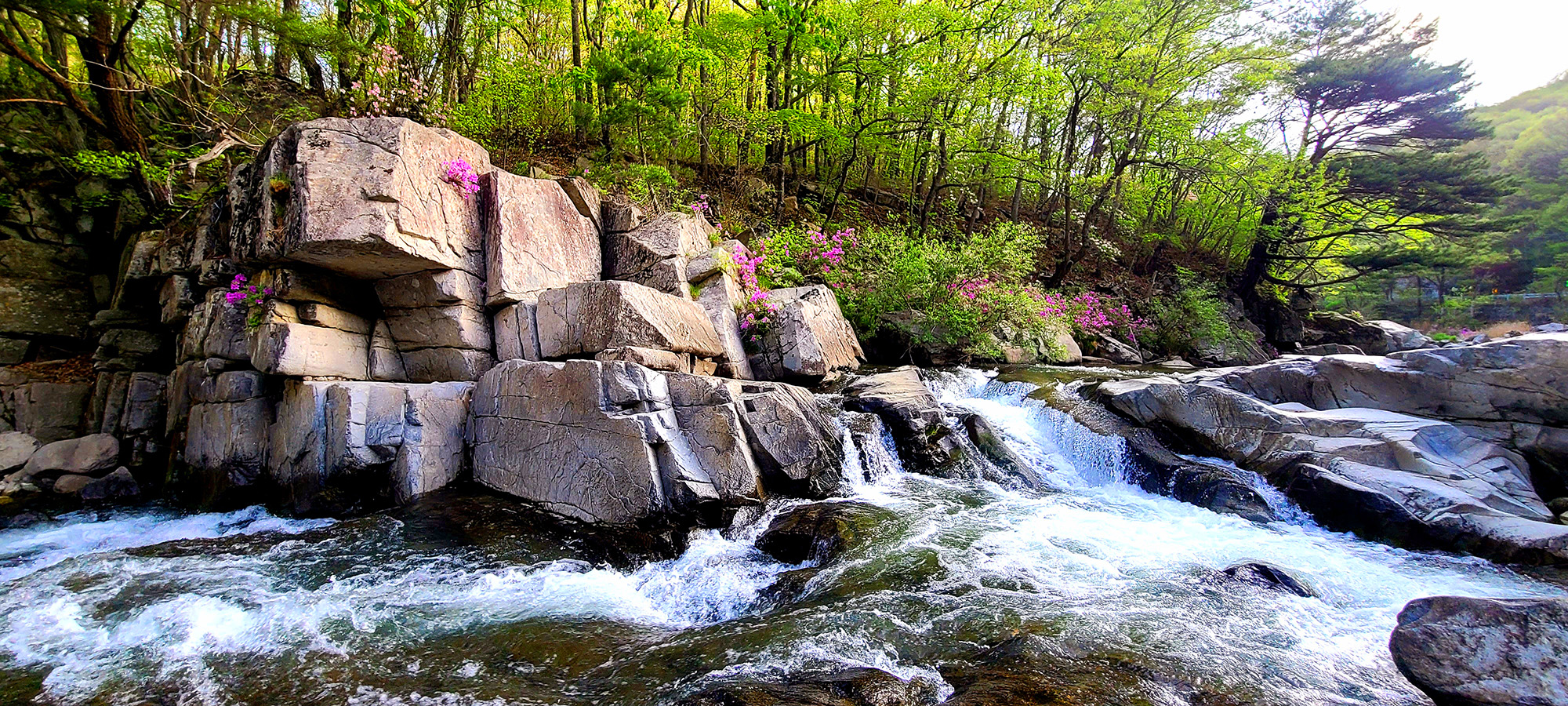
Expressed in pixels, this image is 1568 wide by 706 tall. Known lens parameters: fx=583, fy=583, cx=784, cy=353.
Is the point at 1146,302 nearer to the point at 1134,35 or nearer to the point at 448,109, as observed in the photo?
the point at 1134,35

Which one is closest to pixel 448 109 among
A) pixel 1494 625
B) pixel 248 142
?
pixel 248 142

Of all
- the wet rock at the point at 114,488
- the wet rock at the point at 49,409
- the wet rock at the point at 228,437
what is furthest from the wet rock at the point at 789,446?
the wet rock at the point at 49,409

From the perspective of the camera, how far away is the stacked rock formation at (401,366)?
21.7 ft

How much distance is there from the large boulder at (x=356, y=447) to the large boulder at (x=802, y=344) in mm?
5184

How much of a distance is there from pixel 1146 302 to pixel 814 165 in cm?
1257

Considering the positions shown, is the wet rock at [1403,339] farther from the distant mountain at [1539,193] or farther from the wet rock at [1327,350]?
the distant mountain at [1539,193]

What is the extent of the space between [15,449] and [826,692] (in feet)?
37.2

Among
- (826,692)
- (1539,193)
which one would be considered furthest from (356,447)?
(1539,193)

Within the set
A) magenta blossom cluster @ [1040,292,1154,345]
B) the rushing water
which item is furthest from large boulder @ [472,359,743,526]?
magenta blossom cluster @ [1040,292,1154,345]

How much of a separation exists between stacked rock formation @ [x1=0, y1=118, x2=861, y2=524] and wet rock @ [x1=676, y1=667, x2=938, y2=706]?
9.30 ft

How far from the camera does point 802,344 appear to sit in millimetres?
10344

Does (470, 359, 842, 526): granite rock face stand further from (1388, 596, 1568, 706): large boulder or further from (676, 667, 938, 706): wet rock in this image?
(1388, 596, 1568, 706): large boulder

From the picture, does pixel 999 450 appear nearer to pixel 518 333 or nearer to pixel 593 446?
pixel 593 446

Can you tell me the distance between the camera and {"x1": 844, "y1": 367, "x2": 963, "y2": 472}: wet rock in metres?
8.32
